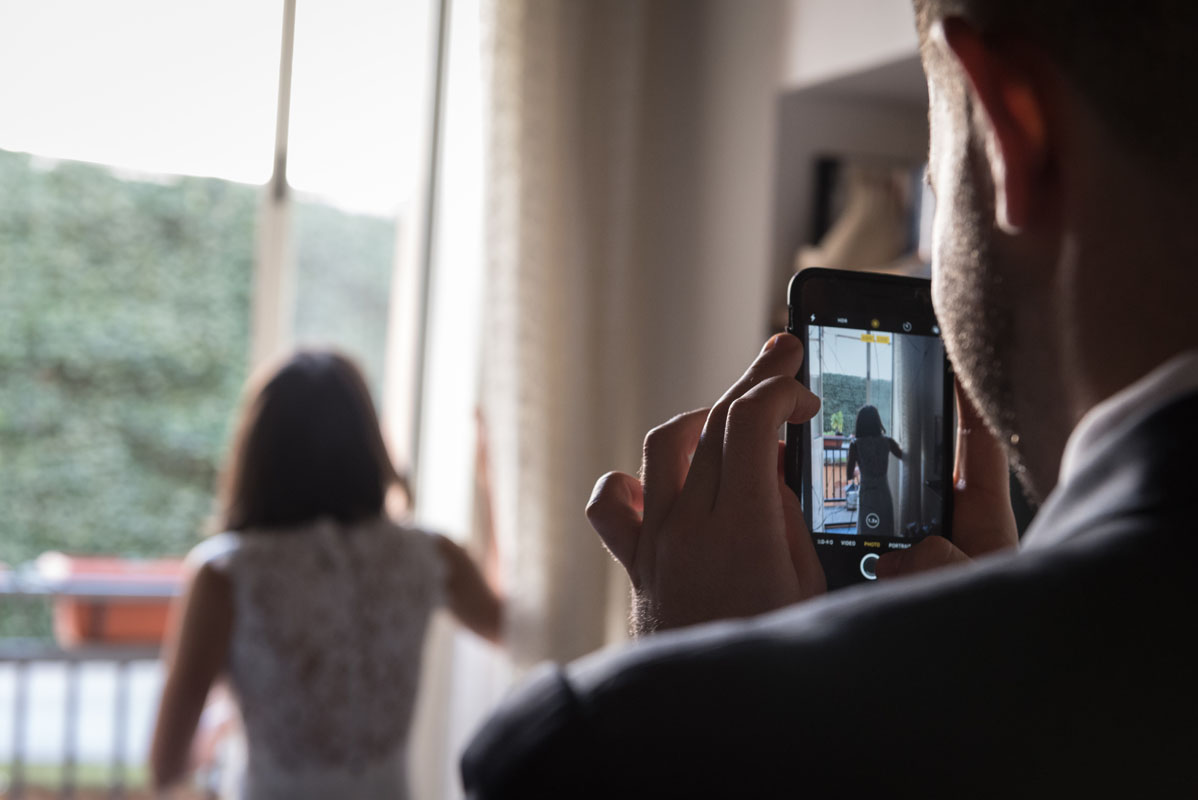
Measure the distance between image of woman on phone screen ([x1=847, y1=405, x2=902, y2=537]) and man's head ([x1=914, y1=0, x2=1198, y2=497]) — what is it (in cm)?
28

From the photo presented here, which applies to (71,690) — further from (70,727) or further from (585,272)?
(585,272)

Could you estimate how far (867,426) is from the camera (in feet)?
2.32

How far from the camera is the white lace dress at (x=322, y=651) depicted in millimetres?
1997

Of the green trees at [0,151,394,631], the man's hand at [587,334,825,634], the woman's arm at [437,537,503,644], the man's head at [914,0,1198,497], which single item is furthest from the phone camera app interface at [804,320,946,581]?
the green trees at [0,151,394,631]

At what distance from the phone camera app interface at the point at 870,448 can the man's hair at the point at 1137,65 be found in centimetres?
34

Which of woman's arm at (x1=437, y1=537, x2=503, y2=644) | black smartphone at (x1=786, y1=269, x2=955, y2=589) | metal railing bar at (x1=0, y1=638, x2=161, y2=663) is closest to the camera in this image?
black smartphone at (x1=786, y1=269, x2=955, y2=589)

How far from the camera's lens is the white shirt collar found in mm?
333

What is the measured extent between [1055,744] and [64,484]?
552 cm

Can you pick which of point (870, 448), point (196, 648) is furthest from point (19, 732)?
point (870, 448)

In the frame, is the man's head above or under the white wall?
under

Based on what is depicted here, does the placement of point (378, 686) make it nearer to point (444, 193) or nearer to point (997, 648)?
point (444, 193)

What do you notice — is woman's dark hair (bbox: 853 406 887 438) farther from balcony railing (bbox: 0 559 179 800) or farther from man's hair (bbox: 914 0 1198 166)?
balcony railing (bbox: 0 559 179 800)

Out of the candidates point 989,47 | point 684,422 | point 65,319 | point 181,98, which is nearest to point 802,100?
point 181,98

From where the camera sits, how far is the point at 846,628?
31 centimetres
